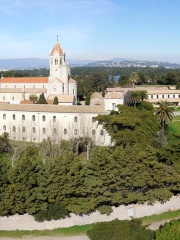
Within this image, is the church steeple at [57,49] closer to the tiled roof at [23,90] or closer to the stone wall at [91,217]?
the tiled roof at [23,90]

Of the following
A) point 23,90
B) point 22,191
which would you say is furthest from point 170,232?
point 23,90

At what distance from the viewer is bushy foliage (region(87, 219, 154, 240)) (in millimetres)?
17984

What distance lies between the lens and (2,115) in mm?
42312

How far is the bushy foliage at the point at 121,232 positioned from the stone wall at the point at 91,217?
7.76ft

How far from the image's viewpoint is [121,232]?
18.2 metres

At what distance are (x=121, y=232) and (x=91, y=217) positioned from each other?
4.05 metres

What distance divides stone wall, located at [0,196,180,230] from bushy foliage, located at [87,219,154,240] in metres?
2.37

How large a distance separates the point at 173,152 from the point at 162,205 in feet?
13.4

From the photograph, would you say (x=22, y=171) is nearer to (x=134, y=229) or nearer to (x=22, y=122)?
(x=134, y=229)

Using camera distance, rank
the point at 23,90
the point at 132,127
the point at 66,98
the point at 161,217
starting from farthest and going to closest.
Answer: the point at 23,90 < the point at 66,98 < the point at 132,127 < the point at 161,217

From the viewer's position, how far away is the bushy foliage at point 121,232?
1798 centimetres

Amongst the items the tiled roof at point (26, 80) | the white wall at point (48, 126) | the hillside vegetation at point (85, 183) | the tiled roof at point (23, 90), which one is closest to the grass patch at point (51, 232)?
the hillside vegetation at point (85, 183)

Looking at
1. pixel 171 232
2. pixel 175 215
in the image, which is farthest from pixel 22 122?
pixel 171 232

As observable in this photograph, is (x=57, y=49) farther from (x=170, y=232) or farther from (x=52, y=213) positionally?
(x=170, y=232)
